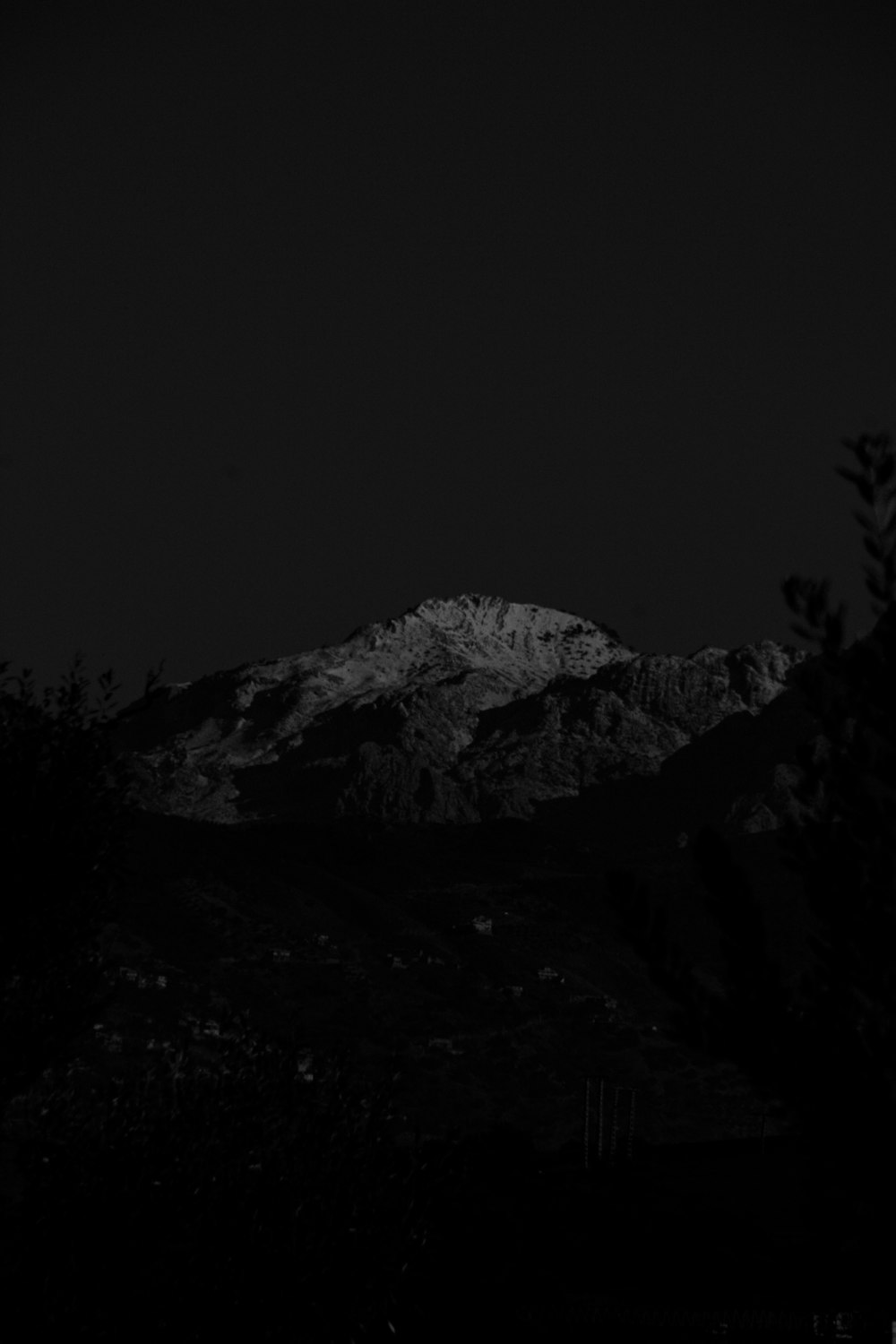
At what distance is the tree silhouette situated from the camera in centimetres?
1085

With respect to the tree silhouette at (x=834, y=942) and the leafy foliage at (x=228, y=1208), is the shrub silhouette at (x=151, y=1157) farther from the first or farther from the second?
the tree silhouette at (x=834, y=942)

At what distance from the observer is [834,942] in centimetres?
1134

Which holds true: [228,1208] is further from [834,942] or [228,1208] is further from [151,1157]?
[834,942]

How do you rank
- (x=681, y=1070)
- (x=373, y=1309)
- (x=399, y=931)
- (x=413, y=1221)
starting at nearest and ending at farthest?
1. (x=373, y=1309)
2. (x=413, y=1221)
3. (x=681, y=1070)
4. (x=399, y=931)

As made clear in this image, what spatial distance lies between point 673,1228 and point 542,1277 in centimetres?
430

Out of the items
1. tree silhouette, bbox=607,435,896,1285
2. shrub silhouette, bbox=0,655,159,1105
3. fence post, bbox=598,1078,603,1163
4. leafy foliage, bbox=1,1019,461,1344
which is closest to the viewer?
tree silhouette, bbox=607,435,896,1285

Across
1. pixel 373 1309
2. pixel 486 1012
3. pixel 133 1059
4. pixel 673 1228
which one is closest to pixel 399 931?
pixel 486 1012

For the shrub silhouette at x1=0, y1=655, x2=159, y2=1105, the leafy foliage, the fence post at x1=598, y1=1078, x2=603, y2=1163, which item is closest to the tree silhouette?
the leafy foliage

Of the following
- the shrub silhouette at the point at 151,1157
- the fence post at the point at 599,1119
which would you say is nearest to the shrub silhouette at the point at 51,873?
the shrub silhouette at the point at 151,1157

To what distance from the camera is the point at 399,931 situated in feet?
641

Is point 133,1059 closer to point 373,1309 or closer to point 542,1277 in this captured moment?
point 542,1277

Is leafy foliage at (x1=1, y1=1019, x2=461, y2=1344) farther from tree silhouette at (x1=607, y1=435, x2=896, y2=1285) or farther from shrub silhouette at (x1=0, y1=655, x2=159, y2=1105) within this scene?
tree silhouette at (x1=607, y1=435, x2=896, y2=1285)

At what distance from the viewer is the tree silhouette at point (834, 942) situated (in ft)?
35.6

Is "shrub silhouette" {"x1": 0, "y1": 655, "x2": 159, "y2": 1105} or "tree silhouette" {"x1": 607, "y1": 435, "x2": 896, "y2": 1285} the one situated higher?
"shrub silhouette" {"x1": 0, "y1": 655, "x2": 159, "y2": 1105}
